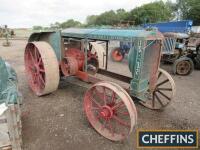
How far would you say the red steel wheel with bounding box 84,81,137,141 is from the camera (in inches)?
96.3

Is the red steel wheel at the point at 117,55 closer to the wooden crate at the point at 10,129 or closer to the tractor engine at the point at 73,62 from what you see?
the tractor engine at the point at 73,62

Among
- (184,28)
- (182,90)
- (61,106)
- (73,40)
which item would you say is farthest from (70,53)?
(184,28)

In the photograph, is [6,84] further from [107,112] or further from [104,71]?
[104,71]

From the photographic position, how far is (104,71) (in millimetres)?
4148

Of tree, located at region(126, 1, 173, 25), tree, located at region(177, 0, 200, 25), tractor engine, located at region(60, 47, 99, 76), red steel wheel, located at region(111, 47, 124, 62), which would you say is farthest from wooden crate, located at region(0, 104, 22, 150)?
tree, located at region(126, 1, 173, 25)

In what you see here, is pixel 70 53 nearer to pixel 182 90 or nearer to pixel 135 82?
pixel 135 82

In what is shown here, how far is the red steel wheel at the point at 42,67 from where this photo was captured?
352 cm

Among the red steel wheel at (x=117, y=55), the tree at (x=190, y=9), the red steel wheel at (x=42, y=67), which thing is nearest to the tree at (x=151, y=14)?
the tree at (x=190, y=9)

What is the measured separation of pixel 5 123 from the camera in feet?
7.31

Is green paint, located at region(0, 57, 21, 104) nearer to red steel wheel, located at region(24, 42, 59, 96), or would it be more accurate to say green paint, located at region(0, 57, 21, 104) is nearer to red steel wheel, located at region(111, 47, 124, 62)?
red steel wheel, located at region(24, 42, 59, 96)

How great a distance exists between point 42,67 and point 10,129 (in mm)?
1812

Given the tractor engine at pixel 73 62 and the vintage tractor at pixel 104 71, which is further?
the tractor engine at pixel 73 62

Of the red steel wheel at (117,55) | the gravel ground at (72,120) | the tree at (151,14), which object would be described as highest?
the tree at (151,14)

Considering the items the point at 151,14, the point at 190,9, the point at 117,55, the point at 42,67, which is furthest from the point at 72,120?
the point at 151,14
